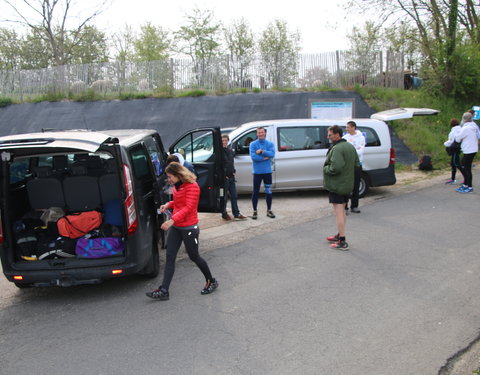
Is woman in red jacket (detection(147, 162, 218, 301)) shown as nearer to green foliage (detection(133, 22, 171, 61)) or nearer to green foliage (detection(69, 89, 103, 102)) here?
green foliage (detection(69, 89, 103, 102))

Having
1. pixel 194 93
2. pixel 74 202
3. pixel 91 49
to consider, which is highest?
pixel 91 49

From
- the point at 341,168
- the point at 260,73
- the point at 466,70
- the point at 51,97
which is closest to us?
the point at 341,168

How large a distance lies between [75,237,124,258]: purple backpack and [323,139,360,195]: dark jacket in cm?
315

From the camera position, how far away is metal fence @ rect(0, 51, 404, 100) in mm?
19984

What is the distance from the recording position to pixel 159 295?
16.2 ft

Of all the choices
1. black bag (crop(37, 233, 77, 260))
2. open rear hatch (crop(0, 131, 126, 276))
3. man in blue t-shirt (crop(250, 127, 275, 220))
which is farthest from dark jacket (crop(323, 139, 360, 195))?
black bag (crop(37, 233, 77, 260))

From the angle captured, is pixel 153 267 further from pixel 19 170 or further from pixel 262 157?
pixel 262 157

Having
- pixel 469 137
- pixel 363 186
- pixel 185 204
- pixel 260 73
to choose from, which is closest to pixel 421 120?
pixel 260 73

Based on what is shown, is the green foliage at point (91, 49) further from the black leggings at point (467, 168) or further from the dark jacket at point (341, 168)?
the dark jacket at point (341, 168)

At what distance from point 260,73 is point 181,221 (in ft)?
53.8

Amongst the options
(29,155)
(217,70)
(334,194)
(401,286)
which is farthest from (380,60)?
(29,155)

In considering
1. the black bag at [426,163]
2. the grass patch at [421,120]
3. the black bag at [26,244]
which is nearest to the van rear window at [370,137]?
the black bag at [426,163]

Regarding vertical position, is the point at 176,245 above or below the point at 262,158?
below

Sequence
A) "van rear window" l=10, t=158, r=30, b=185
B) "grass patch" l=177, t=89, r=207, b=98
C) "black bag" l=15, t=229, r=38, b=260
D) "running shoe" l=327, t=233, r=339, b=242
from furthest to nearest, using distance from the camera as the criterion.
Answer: "grass patch" l=177, t=89, r=207, b=98 < "running shoe" l=327, t=233, r=339, b=242 < "van rear window" l=10, t=158, r=30, b=185 < "black bag" l=15, t=229, r=38, b=260
